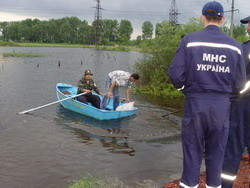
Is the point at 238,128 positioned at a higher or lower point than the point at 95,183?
higher

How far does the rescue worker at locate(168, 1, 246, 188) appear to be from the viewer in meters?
3.49

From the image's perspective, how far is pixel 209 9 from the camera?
3619mm

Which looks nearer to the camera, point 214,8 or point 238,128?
point 214,8

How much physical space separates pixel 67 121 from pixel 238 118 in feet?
27.6

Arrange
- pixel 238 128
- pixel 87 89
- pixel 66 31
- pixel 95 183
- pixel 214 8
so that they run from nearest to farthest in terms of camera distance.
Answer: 1. pixel 214 8
2. pixel 238 128
3. pixel 95 183
4. pixel 87 89
5. pixel 66 31

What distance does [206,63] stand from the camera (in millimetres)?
3492

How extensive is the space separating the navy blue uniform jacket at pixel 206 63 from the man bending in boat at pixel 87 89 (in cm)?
914

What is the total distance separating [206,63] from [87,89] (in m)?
9.54

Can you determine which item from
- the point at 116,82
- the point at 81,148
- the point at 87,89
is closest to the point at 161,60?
the point at 87,89

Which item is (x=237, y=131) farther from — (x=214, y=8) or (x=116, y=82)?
(x=116, y=82)

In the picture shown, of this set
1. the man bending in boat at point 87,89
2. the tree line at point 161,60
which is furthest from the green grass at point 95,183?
the tree line at point 161,60

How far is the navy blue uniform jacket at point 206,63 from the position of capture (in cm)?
349

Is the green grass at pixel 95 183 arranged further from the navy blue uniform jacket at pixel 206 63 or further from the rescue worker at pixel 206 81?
the navy blue uniform jacket at pixel 206 63

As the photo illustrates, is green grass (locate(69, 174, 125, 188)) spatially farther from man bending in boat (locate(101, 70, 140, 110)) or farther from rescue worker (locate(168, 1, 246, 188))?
man bending in boat (locate(101, 70, 140, 110))
